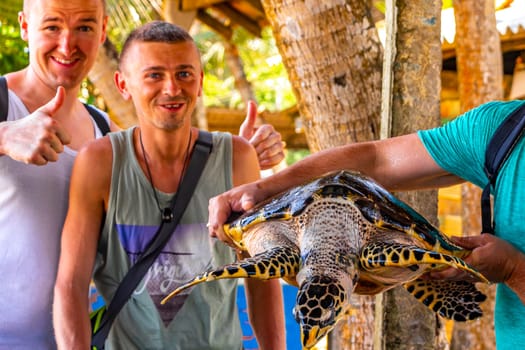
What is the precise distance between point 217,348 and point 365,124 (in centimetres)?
151

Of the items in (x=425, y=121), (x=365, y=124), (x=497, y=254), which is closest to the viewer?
(x=497, y=254)

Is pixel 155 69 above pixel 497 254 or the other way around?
above

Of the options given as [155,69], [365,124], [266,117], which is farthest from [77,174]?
[266,117]

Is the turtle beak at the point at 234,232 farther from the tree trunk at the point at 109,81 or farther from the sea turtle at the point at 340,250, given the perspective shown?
the tree trunk at the point at 109,81

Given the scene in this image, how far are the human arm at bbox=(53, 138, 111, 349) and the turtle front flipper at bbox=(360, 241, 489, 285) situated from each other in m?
1.02

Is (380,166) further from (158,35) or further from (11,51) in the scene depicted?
(11,51)

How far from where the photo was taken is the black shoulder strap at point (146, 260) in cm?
234

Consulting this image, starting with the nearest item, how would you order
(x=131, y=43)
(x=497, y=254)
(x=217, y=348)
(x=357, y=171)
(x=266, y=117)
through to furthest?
(x=497, y=254)
(x=357, y=171)
(x=217, y=348)
(x=131, y=43)
(x=266, y=117)

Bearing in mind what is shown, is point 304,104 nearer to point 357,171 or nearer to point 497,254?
point 357,171

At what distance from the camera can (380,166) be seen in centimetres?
226

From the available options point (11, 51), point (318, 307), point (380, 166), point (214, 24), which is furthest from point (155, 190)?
point (11, 51)

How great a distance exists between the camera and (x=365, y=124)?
345cm

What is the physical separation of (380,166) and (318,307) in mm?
813


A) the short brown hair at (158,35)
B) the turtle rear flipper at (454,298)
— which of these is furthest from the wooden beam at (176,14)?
the turtle rear flipper at (454,298)
